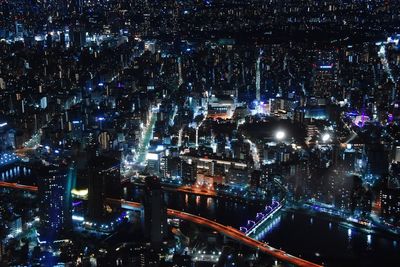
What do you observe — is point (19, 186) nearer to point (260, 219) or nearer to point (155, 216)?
point (155, 216)

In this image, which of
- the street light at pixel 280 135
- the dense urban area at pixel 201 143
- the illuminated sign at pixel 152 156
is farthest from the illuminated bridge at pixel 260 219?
the street light at pixel 280 135

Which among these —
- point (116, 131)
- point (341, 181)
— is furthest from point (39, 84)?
point (341, 181)

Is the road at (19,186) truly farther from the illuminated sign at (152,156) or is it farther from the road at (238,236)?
the illuminated sign at (152,156)

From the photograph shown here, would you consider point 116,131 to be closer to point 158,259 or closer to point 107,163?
point 107,163

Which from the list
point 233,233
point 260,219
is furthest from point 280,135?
→ point 233,233

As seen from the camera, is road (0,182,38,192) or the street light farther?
the street light

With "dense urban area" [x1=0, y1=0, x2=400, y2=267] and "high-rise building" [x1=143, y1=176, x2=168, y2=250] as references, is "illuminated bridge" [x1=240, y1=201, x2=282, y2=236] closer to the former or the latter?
"dense urban area" [x1=0, y1=0, x2=400, y2=267]

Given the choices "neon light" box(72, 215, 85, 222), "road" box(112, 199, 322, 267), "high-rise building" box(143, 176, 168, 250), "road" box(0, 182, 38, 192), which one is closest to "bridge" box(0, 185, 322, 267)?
"road" box(112, 199, 322, 267)

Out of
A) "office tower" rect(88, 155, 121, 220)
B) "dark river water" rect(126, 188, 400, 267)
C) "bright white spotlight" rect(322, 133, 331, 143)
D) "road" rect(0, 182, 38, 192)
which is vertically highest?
"bright white spotlight" rect(322, 133, 331, 143)
